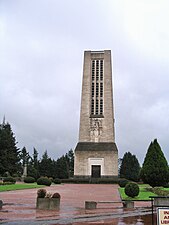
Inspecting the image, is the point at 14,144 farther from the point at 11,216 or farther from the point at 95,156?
the point at 11,216

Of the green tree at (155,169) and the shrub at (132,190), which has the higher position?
the green tree at (155,169)

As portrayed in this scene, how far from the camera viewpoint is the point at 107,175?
4647 cm

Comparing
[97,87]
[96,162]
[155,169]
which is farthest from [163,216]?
[97,87]

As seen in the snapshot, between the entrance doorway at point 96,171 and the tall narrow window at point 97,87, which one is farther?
the tall narrow window at point 97,87

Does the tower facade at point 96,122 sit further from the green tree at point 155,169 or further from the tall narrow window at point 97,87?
the green tree at point 155,169

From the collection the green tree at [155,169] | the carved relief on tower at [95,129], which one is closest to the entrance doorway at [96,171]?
the carved relief on tower at [95,129]

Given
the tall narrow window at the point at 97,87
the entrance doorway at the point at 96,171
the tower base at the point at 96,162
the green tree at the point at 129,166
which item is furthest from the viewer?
the green tree at the point at 129,166

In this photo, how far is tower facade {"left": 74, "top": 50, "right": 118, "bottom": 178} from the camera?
4691 cm

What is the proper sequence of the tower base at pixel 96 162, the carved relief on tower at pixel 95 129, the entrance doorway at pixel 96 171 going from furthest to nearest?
the carved relief on tower at pixel 95 129 → the entrance doorway at pixel 96 171 → the tower base at pixel 96 162

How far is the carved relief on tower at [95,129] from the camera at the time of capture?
48.8m

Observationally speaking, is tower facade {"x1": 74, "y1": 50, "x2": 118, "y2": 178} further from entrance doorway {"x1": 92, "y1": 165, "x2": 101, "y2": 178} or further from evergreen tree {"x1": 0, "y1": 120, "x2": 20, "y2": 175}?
evergreen tree {"x1": 0, "y1": 120, "x2": 20, "y2": 175}

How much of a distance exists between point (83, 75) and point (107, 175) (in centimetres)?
1788

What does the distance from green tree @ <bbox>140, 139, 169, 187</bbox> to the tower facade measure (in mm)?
13314

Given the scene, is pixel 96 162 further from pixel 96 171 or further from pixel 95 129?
pixel 95 129
